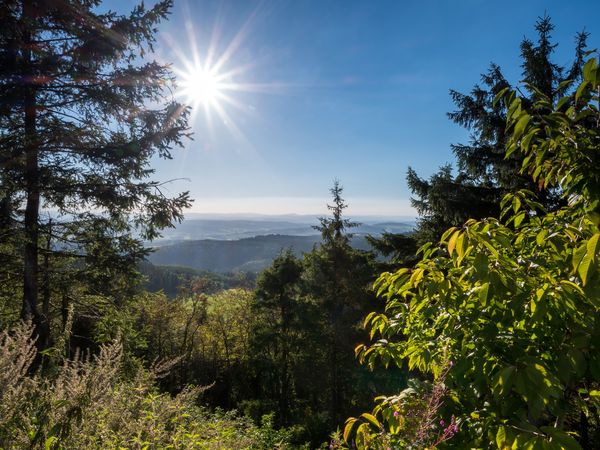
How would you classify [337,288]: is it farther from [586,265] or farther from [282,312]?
[586,265]

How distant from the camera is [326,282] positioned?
674 inches

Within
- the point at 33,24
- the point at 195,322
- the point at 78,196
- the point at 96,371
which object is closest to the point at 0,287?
the point at 78,196

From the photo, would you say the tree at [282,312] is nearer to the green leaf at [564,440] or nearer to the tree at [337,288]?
the tree at [337,288]

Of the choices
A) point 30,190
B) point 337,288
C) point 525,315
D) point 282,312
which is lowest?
point 282,312

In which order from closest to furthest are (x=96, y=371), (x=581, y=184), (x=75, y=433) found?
(x=581, y=184)
(x=75, y=433)
(x=96, y=371)

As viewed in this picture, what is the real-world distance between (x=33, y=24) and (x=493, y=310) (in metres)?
8.93

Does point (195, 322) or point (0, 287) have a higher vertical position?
point (0, 287)

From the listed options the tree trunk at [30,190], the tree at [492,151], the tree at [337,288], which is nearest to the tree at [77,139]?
the tree trunk at [30,190]

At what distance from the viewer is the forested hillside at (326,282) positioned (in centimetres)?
155

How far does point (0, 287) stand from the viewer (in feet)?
23.7

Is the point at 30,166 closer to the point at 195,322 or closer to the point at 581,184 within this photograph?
the point at 581,184

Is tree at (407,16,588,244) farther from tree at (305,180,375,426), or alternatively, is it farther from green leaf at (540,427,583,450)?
tree at (305,180,375,426)

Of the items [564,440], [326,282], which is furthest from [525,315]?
[326,282]

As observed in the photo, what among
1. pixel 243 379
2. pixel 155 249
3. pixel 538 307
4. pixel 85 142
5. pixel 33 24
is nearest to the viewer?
pixel 538 307
